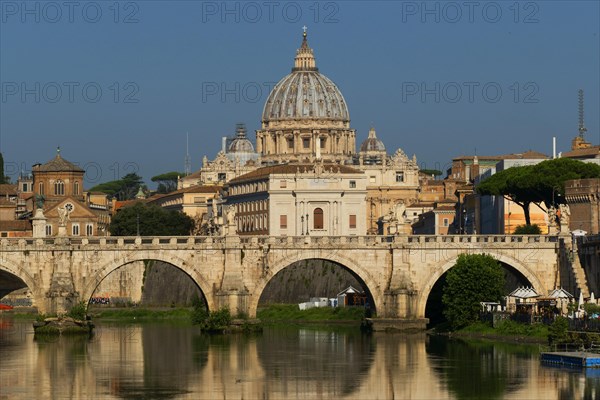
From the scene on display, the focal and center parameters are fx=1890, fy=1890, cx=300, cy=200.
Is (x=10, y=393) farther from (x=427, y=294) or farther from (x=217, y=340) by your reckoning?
(x=427, y=294)

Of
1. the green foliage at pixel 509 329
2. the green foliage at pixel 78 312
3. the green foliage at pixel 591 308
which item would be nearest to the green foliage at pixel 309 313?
the green foliage at pixel 509 329

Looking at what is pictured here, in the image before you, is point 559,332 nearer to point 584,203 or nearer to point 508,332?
point 508,332

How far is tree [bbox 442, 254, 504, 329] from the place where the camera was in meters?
109

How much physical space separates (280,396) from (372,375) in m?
9.14

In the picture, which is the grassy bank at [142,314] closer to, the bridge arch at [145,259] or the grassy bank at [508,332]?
the bridge arch at [145,259]

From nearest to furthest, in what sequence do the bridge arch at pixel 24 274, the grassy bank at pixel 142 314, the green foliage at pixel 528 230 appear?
the bridge arch at pixel 24 274
the green foliage at pixel 528 230
the grassy bank at pixel 142 314

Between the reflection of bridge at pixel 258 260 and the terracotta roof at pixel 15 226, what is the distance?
61570 millimetres

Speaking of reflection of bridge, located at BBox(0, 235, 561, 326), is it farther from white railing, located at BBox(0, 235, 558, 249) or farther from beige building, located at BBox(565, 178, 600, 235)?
beige building, located at BBox(565, 178, 600, 235)

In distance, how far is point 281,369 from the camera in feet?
290

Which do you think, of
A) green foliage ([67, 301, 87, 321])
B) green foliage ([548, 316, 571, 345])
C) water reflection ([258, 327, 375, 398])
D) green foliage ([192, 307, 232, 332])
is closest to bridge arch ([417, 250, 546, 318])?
water reflection ([258, 327, 375, 398])

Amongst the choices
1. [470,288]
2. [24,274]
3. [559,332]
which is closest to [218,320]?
[24,274]

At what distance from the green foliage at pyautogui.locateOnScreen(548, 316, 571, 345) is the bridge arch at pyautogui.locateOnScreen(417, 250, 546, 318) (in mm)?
19440

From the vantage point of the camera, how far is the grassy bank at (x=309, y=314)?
128500 millimetres

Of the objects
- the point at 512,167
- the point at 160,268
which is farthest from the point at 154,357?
the point at 160,268
